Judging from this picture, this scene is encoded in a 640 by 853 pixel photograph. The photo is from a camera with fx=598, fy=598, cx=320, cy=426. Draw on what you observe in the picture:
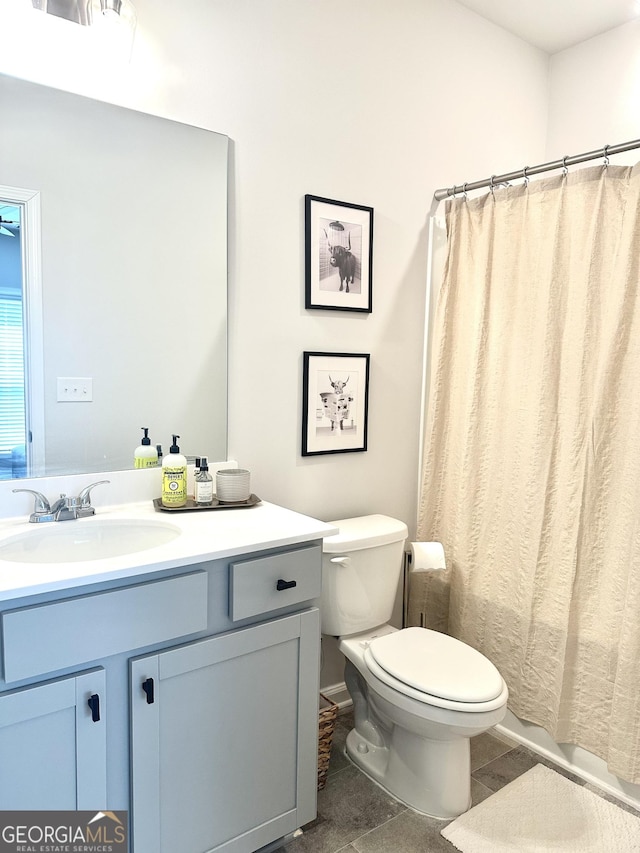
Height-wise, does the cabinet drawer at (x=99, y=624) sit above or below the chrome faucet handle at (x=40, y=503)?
below

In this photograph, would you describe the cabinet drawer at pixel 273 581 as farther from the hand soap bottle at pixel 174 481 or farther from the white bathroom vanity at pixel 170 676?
the hand soap bottle at pixel 174 481

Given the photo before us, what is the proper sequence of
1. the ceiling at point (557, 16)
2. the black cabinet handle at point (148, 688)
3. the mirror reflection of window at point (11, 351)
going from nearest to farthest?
the black cabinet handle at point (148, 688) < the mirror reflection of window at point (11, 351) < the ceiling at point (557, 16)

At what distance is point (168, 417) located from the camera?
72.2 inches

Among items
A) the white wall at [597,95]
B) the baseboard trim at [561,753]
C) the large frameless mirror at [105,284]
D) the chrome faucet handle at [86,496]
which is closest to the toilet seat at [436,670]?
the baseboard trim at [561,753]

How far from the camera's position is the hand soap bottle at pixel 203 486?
1758 millimetres

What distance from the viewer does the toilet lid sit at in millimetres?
1684

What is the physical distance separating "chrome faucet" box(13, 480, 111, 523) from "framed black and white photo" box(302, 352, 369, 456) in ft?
2.58

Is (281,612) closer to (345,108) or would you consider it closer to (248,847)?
(248,847)

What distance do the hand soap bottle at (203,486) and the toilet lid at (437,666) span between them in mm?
718

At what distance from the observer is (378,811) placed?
1.84m

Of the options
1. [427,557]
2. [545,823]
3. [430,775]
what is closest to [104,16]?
[427,557]

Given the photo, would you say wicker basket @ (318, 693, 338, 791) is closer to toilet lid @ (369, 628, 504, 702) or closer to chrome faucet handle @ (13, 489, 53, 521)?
toilet lid @ (369, 628, 504, 702)

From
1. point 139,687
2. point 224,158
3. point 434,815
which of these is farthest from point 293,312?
point 434,815

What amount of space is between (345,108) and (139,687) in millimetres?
1957
